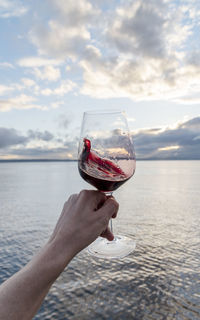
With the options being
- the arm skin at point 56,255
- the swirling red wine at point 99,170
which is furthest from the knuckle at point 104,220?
the swirling red wine at point 99,170

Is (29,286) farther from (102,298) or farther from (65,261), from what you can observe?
(102,298)

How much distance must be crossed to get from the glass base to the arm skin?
3.41ft

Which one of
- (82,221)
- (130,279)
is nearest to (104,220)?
(82,221)

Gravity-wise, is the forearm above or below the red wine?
below

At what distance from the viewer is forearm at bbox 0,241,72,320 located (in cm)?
71

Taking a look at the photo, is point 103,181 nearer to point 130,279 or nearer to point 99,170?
point 99,170

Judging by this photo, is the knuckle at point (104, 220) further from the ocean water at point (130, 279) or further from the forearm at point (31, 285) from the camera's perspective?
the ocean water at point (130, 279)

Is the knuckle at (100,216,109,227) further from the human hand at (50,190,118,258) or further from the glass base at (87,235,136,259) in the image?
the glass base at (87,235,136,259)

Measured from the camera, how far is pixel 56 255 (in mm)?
837

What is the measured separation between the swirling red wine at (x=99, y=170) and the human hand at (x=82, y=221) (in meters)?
0.24

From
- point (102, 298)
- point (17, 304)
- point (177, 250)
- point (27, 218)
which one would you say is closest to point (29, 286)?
point (17, 304)

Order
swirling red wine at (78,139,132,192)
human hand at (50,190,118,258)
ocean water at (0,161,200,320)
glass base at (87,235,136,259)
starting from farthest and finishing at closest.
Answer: glass base at (87,235,136,259) → ocean water at (0,161,200,320) → swirling red wine at (78,139,132,192) → human hand at (50,190,118,258)

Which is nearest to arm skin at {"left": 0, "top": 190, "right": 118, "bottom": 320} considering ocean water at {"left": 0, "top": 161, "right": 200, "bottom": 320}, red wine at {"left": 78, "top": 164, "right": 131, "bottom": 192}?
red wine at {"left": 78, "top": 164, "right": 131, "bottom": 192}

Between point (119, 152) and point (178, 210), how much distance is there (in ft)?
13.9
